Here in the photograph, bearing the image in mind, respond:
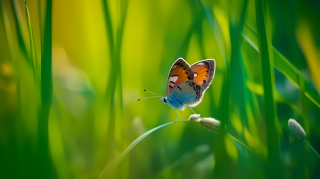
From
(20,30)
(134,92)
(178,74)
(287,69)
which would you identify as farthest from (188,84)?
(20,30)

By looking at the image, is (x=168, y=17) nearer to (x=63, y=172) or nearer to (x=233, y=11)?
(x=233, y=11)

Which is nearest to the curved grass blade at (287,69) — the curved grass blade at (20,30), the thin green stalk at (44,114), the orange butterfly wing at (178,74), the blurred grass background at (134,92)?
the blurred grass background at (134,92)

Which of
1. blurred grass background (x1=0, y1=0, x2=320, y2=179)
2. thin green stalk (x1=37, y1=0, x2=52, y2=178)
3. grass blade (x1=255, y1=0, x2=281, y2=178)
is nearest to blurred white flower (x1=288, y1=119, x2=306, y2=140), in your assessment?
blurred grass background (x1=0, y1=0, x2=320, y2=179)

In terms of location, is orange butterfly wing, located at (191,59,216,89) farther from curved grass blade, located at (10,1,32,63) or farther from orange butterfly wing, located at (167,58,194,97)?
curved grass blade, located at (10,1,32,63)

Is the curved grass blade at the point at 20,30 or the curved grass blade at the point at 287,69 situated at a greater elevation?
the curved grass blade at the point at 20,30

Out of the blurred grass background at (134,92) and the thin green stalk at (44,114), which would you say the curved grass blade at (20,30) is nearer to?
the blurred grass background at (134,92)

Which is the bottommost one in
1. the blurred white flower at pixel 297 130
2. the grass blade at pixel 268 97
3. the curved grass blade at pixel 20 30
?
the blurred white flower at pixel 297 130
